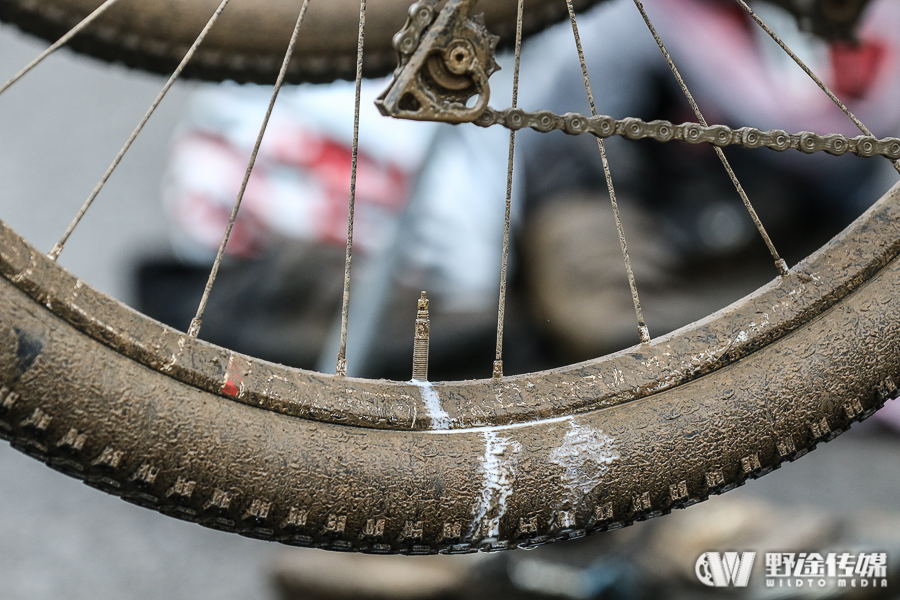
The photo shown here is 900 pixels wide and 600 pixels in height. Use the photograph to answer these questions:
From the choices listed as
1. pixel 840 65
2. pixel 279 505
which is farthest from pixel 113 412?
pixel 840 65

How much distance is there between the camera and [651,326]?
1.54 m

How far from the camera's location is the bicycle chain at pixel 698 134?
Result: 49cm

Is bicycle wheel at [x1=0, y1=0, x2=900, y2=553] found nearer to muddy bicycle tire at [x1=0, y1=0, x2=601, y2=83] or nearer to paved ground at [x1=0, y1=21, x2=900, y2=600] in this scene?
muddy bicycle tire at [x1=0, y1=0, x2=601, y2=83]

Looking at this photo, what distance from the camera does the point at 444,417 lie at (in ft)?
1.65

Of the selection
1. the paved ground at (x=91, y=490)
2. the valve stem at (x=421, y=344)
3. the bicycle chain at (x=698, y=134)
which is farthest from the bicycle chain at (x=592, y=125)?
the paved ground at (x=91, y=490)

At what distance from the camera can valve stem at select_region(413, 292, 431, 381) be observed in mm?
525

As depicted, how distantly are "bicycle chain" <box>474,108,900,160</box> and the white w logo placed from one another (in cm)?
73

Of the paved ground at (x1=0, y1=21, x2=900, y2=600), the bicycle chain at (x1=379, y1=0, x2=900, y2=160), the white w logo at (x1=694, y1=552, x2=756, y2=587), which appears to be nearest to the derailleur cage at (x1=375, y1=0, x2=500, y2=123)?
the bicycle chain at (x1=379, y1=0, x2=900, y2=160)

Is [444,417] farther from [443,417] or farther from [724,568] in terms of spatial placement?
[724,568]

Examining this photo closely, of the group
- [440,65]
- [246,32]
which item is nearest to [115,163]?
[440,65]

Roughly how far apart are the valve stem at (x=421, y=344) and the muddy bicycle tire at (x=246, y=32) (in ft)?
1.12

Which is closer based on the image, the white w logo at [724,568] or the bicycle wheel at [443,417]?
the bicycle wheel at [443,417]

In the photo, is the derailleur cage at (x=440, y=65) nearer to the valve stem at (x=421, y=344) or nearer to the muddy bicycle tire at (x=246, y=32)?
the valve stem at (x=421, y=344)

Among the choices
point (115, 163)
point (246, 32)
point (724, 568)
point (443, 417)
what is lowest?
point (443, 417)
